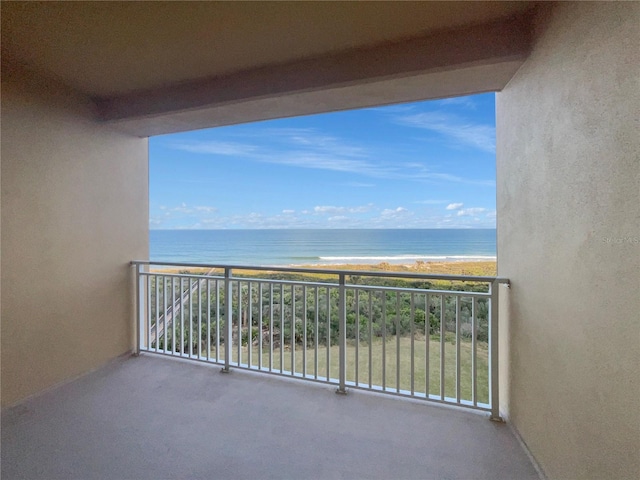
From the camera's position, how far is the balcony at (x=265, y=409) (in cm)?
150

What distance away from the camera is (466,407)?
Result: 2.00 metres

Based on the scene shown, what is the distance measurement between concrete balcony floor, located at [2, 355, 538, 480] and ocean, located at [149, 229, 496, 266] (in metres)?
6.71

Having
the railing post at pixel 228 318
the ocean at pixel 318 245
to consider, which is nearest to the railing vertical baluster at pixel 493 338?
the railing post at pixel 228 318

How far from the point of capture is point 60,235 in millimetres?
2262

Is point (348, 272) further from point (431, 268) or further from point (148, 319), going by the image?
point (431, 268)

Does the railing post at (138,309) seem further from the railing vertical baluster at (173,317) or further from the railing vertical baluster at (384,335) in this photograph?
the railing vertical baluster at (384,335)

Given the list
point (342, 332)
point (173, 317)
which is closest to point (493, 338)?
point (342, 332)

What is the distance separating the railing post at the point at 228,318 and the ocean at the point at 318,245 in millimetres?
6148

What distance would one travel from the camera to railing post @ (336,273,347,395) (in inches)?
87.5

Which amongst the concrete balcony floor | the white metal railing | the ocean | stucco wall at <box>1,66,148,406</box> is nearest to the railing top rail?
the white metal railing

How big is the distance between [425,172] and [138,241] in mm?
10690

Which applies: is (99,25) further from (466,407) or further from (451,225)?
(451,225)

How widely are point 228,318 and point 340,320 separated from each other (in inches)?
41.4

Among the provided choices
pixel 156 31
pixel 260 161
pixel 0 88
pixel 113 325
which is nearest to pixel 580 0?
pixel 156 31
